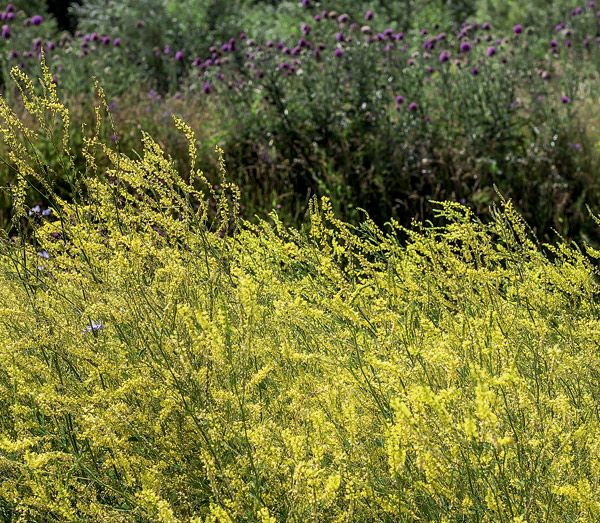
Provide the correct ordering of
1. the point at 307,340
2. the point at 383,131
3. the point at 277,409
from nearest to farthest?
1. the point at 277,409
2. the point at 307,340
3. the point at 383,131

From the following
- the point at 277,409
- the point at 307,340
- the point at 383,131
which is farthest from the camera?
the point at 383,131

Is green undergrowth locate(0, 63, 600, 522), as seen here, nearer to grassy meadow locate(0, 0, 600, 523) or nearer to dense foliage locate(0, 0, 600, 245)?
grassy meadow locate(0, 0, 600, 523)

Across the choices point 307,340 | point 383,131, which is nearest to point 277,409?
point 307,340

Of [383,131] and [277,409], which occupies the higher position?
[277,409]

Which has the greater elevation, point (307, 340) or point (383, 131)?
point (307, 340)

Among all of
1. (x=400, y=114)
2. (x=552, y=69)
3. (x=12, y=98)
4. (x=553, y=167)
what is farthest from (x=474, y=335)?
(x=12, y=98)

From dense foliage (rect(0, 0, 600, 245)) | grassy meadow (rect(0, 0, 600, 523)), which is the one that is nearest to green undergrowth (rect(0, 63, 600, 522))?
grassy meadow (rect(0, 0, 600, 523))

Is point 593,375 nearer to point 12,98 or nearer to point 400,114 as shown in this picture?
point 400,114

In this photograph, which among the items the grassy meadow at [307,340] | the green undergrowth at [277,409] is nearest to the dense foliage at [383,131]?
the grassy meadow at [307,340]

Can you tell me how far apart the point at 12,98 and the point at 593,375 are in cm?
672

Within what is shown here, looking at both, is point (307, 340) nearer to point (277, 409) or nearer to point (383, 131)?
point (277, 409)

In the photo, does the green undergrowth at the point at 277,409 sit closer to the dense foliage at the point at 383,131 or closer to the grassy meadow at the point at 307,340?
the grassy meadow at the point at 307,340

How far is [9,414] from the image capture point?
253 cm

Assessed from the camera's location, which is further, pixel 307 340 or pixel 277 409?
pixel 307 340
